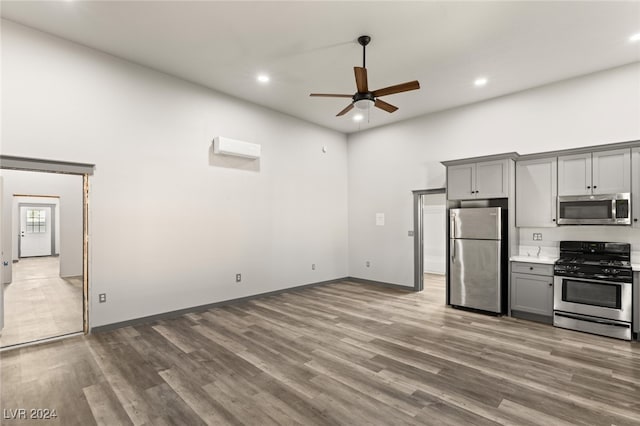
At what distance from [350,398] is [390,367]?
0.67 metres

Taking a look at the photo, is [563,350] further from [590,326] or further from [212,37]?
[212,37]

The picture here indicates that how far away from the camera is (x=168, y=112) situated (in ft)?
14.8

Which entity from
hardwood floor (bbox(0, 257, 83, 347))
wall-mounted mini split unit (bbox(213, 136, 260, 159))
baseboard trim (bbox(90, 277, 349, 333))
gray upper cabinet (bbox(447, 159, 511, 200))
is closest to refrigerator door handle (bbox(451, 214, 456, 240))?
gray upper cabinet (bbox(447, 159, 511, 200))

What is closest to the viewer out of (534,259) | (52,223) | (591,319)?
(591,319)

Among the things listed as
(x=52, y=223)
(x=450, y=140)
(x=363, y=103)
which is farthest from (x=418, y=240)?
(x=52, y=223)

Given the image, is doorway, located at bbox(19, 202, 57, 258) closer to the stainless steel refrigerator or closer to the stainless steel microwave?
the stainless steel refrigerator

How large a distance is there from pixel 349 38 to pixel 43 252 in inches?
412

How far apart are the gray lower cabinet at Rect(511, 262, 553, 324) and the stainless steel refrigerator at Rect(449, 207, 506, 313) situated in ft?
0.53

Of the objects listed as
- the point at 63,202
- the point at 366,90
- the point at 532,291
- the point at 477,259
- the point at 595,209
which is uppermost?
the point at 366,90

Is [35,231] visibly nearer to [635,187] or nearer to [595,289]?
[595,289]

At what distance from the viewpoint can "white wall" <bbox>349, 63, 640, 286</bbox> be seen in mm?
4217

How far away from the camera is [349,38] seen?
3.57 meters

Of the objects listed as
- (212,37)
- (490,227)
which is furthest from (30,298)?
(490,227)

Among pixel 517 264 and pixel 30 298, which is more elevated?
pixel 517 264
